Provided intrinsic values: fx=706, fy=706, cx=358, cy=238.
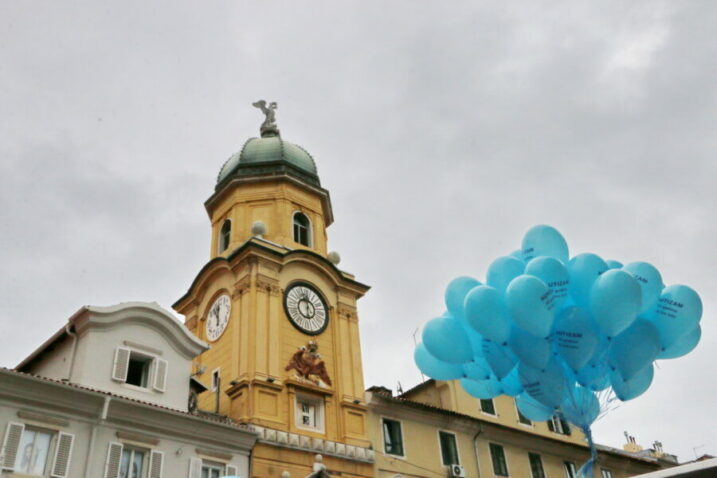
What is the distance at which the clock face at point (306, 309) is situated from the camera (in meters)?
27.0

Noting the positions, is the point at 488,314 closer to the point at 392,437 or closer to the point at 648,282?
the point at 648,282

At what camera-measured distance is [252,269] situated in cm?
2669

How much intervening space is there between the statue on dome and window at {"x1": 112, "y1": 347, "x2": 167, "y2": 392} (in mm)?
15575

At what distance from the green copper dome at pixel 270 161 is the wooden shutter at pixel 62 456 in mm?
15331

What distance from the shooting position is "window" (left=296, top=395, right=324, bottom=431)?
2472 cm

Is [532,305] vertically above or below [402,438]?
below

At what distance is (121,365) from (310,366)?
7460 mm

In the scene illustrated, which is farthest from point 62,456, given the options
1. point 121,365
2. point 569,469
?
point 569,469

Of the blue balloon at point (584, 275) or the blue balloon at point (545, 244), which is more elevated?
the blue balloon at point (545, 244)

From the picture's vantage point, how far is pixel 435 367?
50.0 ft

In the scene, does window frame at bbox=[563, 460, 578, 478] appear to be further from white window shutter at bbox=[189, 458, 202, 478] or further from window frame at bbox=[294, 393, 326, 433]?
white window shutter at bbox=[189, 458, 202, 478]

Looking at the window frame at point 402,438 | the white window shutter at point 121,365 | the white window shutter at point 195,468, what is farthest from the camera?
the window frame at point 402,438

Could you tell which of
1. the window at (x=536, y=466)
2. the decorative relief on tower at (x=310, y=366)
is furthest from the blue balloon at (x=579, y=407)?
the window at (x=536, y=466)

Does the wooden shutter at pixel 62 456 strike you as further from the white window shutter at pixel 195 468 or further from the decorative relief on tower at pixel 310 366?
the decorative relief on tower at pixel 310 366
